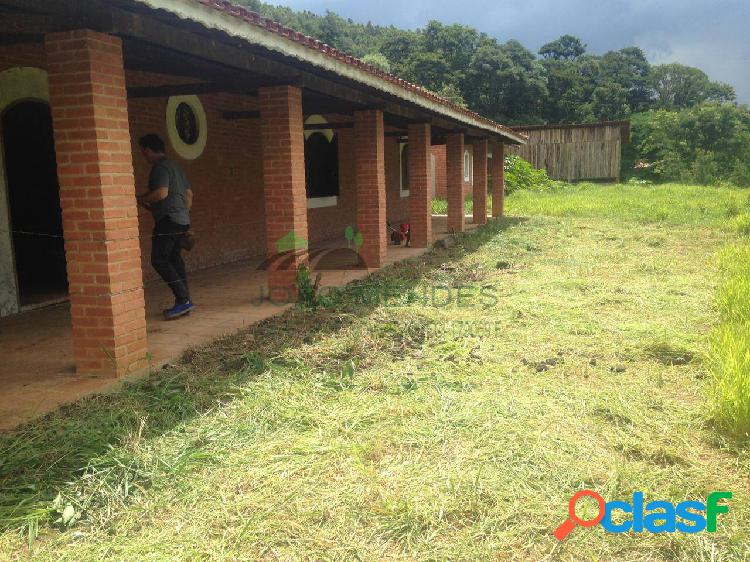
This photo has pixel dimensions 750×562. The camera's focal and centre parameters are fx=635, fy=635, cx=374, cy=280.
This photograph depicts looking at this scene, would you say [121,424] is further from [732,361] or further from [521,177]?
[521,177]

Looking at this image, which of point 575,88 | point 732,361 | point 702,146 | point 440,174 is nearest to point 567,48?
point 575,88

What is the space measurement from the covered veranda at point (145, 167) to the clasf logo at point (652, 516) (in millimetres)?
3047

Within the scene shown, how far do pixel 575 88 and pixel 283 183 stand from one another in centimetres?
5056

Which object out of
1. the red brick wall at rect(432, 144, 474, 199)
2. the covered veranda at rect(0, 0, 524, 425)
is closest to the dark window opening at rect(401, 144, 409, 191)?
the red brick wall at rect(432, 144, 474, 199)

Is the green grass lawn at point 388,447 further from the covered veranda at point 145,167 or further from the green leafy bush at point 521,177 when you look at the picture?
the green leafy bush at point 521,177

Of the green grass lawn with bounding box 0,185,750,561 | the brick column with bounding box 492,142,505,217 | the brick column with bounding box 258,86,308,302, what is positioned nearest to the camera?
the green grass lawn with bounding box 0,185,750,561

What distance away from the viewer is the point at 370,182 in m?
9.60

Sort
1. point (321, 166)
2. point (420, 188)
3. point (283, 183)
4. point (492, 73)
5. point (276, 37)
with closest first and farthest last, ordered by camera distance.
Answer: point (276, 37) < point (283, 183) < point (420, 188) < point (321, 166) < point (492, 73)

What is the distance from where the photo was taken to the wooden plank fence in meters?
33.1

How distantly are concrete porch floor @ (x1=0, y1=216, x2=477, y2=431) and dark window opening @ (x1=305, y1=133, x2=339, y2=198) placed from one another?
4.13m

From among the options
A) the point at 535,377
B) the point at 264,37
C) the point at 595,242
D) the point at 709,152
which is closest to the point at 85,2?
the point at 264,37

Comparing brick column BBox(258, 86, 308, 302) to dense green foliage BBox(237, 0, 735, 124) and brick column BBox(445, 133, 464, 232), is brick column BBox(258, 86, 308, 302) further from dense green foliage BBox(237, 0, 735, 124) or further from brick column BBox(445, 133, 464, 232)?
dense green foliage BBox(237, 0, 735, 124)

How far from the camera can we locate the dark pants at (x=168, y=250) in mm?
5867

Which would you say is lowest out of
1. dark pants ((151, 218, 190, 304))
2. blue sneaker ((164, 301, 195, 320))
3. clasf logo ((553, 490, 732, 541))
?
clasf logo ((553, 490, 732, 541))
